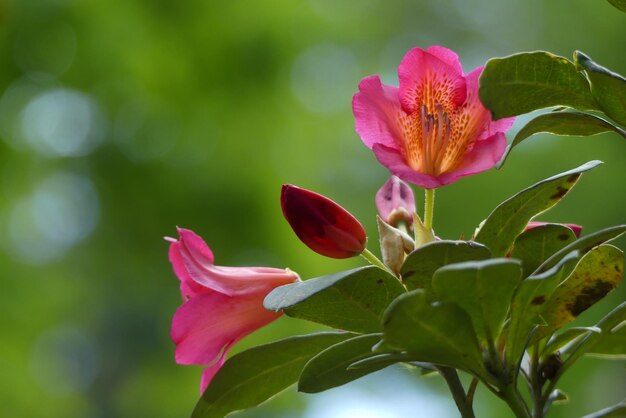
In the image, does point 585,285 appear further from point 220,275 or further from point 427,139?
point 220,275

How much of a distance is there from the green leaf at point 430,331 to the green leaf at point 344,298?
0.05 meters

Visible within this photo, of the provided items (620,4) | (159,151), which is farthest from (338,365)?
(159,151)

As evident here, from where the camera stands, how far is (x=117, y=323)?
5.34 meters

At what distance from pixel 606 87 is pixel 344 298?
20 cm

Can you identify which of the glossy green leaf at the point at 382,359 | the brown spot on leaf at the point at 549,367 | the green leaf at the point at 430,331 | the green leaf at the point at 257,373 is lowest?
the green leaf at the point at 257,373

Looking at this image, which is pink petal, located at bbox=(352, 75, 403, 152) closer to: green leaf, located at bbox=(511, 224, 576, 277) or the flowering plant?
the flowering plant

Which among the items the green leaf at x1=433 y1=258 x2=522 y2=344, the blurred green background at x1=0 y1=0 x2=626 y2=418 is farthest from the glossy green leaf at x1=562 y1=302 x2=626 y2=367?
the blurred green background at x1=0 y1=0 x2=626 y2=418

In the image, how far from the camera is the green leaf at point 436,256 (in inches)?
18.3

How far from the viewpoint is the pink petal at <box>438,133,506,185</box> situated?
54cm

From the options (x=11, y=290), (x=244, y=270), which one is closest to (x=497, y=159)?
(x=244, y=270)

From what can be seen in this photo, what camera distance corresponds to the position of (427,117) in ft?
2.02

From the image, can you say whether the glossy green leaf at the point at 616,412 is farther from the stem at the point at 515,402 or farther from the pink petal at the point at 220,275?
the pink petal at the point at 220,275

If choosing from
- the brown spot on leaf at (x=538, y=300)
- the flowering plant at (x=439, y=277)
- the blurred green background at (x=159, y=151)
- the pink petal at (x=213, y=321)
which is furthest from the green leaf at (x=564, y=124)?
the blurred green background at (x=159, y=151)

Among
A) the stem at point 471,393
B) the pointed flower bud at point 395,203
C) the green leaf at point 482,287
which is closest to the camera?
the green leaf at point 482,287
